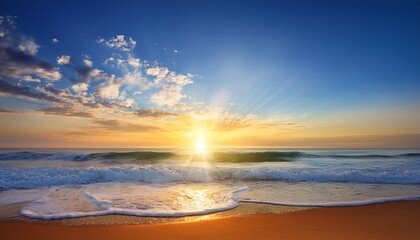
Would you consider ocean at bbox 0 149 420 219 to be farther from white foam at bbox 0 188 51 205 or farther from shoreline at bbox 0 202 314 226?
shoreline at bbox 0 202 314 226

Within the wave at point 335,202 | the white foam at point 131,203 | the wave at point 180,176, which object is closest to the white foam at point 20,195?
the white foam at point 131,203

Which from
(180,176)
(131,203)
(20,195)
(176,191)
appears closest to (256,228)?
(131,203)

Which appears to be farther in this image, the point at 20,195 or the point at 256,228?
the point at 20,195

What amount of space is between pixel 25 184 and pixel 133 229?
720 centimetres

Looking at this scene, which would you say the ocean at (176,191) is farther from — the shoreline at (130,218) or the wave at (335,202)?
the shoreline at (130,218)

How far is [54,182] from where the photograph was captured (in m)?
9.95

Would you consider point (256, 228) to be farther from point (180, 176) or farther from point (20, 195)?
point (180, 176)

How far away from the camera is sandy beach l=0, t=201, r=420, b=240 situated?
174 inches

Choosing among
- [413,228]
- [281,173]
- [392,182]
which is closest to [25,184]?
[281,173]

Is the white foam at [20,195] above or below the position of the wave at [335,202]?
above

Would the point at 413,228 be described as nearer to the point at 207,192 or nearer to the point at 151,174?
the point at 207,192

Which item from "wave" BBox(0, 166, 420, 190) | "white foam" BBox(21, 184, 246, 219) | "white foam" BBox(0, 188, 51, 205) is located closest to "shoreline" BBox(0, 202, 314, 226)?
"white foam" BBox(21, 184, 246, 219)

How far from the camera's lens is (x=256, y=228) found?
→ 479 cm

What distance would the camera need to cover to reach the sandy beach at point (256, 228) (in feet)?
14.5
